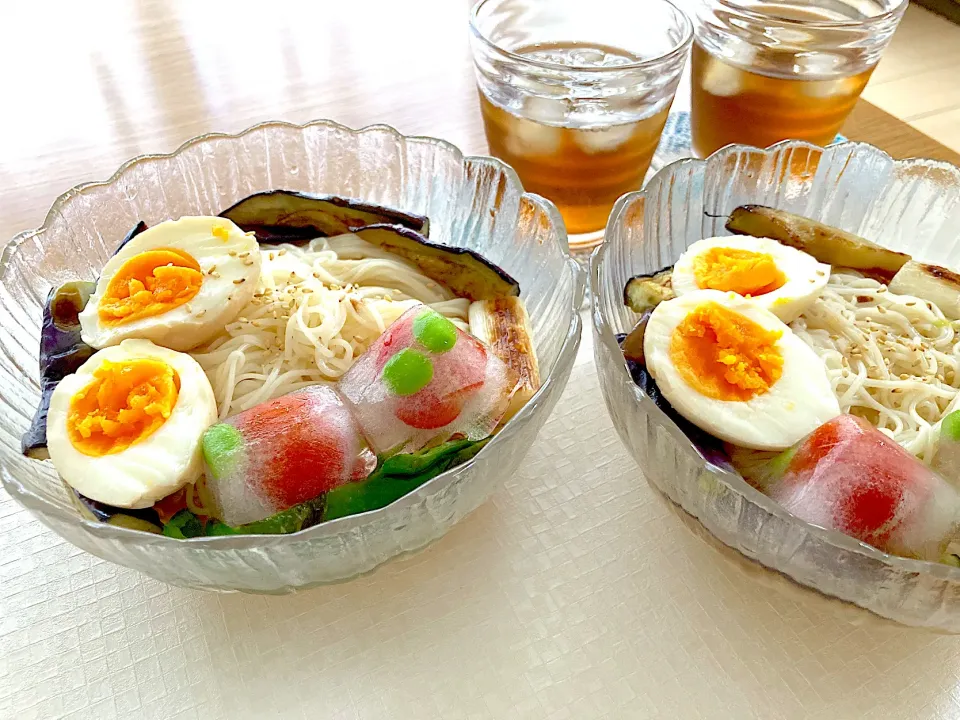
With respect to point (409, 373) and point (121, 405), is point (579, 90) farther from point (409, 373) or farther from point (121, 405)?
point (121, 405)

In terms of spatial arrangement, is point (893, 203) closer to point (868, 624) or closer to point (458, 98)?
point (868, 624)

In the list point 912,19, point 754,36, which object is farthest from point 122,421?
point 912,19

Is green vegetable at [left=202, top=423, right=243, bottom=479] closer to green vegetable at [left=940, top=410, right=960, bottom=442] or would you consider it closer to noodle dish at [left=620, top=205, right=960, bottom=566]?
noodle dish at [left=620, top=205, right=960, bottom=566]

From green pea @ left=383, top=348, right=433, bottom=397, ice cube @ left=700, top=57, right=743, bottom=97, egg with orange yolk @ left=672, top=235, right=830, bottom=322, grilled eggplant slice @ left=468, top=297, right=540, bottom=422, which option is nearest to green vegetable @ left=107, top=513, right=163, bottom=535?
green pea @ left=383, top=348, right=433, bottom=397

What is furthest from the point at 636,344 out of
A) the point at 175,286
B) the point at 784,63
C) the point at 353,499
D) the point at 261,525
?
the point at 784,63

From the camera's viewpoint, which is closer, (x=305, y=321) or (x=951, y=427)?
(x=951, y=427)

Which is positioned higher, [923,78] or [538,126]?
[538,126]
